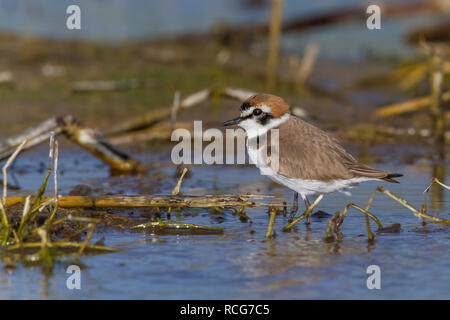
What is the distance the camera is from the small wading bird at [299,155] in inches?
265

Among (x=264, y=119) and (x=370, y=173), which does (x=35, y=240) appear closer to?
(x=264, y=119)

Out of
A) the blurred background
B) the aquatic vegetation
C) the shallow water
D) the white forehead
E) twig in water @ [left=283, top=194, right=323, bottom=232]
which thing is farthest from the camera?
the white forehead

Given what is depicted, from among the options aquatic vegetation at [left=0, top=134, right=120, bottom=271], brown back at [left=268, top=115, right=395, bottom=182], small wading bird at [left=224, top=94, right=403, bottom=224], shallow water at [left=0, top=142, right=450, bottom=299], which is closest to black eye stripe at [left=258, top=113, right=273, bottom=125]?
small wading bird at [left=224, top=94, right=403, bottom=224]

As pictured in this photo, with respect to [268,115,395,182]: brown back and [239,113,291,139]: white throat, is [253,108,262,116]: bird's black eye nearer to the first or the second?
[239,113,291,139]: white throat

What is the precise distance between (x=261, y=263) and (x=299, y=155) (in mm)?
1356

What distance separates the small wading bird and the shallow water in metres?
0.42

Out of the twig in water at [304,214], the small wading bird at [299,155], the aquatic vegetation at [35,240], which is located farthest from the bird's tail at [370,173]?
the aquatic vegetation at [35,240]

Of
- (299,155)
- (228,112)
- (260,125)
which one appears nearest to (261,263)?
(299,155)

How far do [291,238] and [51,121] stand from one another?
3276 millimetres

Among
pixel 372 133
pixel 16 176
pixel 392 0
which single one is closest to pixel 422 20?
pixel 392 0

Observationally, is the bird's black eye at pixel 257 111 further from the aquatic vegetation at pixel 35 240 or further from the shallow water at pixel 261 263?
the aquatic vegetation at pixel 35 240

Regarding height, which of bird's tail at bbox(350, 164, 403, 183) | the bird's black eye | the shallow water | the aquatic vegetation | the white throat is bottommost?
the shallow water

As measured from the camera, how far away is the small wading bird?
265 inches
